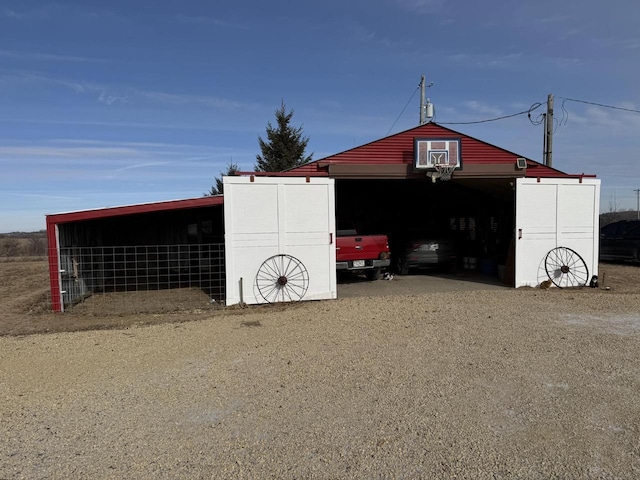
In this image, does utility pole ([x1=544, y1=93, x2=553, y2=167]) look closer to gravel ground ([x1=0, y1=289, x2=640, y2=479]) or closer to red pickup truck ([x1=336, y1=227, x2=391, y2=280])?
red pickup truck ([x1=336, y1=227, x2=391, y2=280])

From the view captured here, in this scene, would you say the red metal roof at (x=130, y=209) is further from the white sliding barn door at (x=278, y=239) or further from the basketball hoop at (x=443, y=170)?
the basketball hoop at (x=443, y=170)

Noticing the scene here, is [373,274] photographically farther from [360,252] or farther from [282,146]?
[282,146]

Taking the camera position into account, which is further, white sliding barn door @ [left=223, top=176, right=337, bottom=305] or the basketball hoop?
the basketball hoop

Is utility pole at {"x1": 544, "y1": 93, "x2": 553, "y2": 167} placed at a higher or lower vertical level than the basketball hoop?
higher

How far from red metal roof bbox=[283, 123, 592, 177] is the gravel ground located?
4391 millimetres

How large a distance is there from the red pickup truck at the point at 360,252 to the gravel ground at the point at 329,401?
4.30 m

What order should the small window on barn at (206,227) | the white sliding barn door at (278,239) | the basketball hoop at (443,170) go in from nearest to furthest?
the white sliding barn door at (278,239)
the basketball hoop at (443,170)
the small window on barn at (206,227)

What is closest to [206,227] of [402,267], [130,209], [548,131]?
[130,209]

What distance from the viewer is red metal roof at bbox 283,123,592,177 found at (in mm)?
10663

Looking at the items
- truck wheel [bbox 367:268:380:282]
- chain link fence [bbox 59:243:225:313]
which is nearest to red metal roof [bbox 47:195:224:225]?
chain link fence [bbox 59:243:225:313]

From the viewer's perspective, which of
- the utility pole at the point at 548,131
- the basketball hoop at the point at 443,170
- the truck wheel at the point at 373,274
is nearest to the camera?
the basketball hoop at the point at 443,170

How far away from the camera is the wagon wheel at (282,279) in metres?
9.93

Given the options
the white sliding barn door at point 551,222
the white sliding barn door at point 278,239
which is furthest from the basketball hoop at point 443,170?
the white sliding barn door at point 278,239

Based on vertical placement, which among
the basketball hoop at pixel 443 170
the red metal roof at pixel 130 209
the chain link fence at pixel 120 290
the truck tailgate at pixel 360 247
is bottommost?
the chain link fence at pixel 120 290
